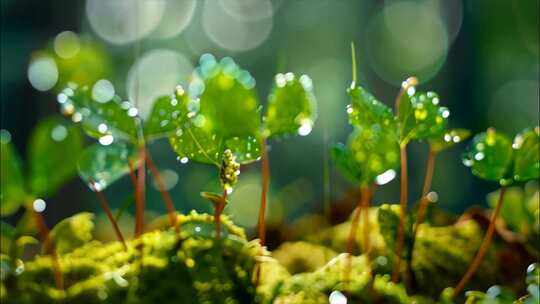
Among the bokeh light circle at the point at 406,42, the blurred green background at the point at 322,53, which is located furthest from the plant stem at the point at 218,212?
the bokeh light circle at the point at 406,42

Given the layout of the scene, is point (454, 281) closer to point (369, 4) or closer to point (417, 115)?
point (417, 115)

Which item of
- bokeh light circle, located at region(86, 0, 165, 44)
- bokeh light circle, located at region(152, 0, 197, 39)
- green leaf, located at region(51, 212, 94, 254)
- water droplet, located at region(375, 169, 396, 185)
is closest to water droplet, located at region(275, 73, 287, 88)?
water droplet, located at region(375, 169, 396, 185)

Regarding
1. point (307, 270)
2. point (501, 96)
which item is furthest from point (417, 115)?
point (501, 96)

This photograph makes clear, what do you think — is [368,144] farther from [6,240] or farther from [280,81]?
[6,240]

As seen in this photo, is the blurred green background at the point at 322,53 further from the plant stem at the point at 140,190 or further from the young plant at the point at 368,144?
the young plant at the point at 368,144

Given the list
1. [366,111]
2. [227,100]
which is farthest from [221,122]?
[366,111]
